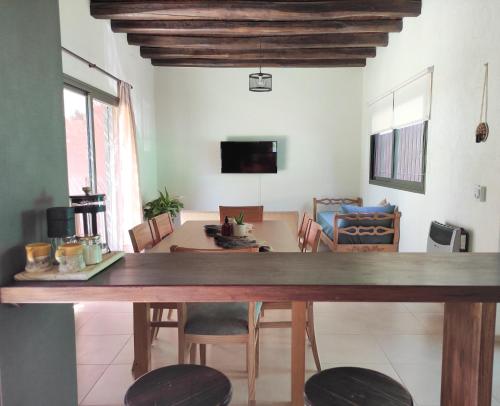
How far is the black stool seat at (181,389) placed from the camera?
1059mm

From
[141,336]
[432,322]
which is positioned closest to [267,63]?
[432,322]

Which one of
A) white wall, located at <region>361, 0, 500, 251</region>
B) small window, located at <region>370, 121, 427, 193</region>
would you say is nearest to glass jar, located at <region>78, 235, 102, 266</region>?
white wall, located at <region>361, 0, 500, 251</region>

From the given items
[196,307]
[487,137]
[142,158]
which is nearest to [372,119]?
[487,137]

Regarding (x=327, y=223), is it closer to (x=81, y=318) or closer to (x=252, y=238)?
(x=252, y=238)

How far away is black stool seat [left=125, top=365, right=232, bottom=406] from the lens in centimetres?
106

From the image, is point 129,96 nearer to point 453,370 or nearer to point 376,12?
point 376,12

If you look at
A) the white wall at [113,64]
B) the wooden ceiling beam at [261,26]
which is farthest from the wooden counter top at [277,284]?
the wooden ceiling beam at [261,26]

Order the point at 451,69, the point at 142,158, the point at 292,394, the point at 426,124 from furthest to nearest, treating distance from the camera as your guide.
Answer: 1. the point at 142,158
2. the point at 426,124
3. the point at 451,69
4. the point at 292,394

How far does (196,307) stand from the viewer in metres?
1.87

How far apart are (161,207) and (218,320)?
4117 mm

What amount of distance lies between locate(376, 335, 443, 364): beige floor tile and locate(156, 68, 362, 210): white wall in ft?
13.2

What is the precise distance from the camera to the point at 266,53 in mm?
5449

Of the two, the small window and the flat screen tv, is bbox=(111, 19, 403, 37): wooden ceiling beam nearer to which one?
the small window

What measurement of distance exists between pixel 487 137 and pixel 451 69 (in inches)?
36.3
